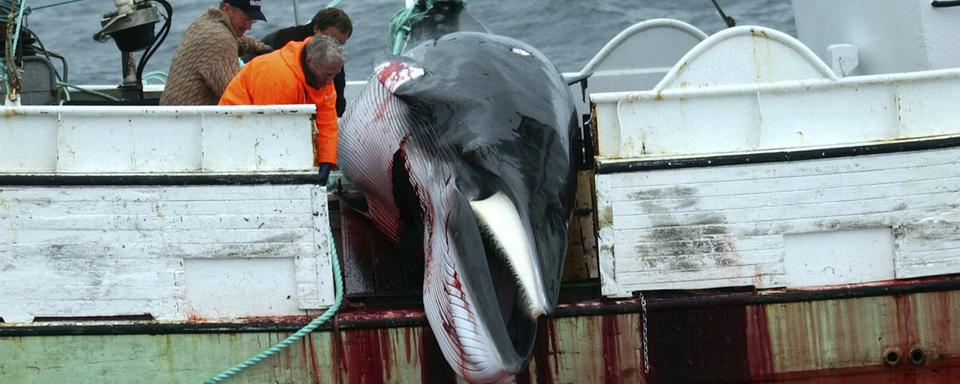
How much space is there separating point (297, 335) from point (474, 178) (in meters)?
1.14

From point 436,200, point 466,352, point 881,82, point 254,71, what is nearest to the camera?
point 466,352

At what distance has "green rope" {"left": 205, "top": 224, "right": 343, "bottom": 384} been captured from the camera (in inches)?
232

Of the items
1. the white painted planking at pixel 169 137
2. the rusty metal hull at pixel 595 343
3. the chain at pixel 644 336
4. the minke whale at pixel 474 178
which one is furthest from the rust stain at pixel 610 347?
the white painted planking at pixel 169 137

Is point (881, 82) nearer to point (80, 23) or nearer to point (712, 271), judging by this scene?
point (712, 271)

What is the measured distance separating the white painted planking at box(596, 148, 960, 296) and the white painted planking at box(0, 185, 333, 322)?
52.2 inches

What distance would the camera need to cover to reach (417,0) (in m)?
A: 7.86

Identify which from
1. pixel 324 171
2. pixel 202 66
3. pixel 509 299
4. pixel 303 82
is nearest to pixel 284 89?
pixel 303 82

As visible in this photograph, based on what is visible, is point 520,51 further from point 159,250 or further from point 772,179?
point 159,250

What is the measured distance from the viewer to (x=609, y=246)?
5.91 m

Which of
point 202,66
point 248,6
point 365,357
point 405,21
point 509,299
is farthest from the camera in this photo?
point 405,21

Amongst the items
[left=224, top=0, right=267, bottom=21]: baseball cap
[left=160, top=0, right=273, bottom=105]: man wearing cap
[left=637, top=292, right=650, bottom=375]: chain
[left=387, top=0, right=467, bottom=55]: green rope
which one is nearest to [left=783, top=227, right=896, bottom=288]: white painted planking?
[left=637, top=292, right=650, bottom=375]: chain

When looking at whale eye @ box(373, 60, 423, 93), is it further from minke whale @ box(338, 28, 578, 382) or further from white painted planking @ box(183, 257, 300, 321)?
white painted planking @ box(183, 257, 300, 321)

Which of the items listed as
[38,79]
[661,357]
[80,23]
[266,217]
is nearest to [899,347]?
[661,357]

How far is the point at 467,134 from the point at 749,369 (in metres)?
1.71
